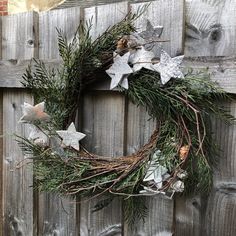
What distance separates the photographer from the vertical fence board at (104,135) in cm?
130

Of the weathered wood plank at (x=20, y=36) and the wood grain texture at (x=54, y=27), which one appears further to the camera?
the weathered wood plank at (x=20, y=36)

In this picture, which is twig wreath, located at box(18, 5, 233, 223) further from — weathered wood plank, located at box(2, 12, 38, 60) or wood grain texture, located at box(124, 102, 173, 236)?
weathered wood plank, located at box(2, 12, 38, 60)

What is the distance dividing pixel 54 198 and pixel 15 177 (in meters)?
0.24

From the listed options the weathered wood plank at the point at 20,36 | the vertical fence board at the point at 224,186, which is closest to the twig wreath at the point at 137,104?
the vertical fence board at the point at 224,186

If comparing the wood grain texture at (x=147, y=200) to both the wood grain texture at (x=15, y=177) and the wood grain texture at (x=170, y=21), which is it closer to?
the wood grain texture at (x=170, y=21)

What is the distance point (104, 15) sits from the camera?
1301 mm

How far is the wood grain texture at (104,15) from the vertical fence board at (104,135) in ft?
0.72

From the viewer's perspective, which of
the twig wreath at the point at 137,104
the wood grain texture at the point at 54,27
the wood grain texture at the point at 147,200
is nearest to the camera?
the twig wreath at the point at 137,104

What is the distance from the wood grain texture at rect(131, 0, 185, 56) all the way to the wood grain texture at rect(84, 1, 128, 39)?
97 millimetres

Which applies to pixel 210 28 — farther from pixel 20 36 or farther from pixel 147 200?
pixel 20 36

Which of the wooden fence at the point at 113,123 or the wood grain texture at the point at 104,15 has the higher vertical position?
Answer: the wood grain texture at the point at 104,15

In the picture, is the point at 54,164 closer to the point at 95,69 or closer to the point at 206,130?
the point at 95,69

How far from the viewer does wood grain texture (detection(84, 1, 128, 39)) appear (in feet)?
4.14

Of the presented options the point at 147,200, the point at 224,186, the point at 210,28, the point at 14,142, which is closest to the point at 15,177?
the point at 14,142
